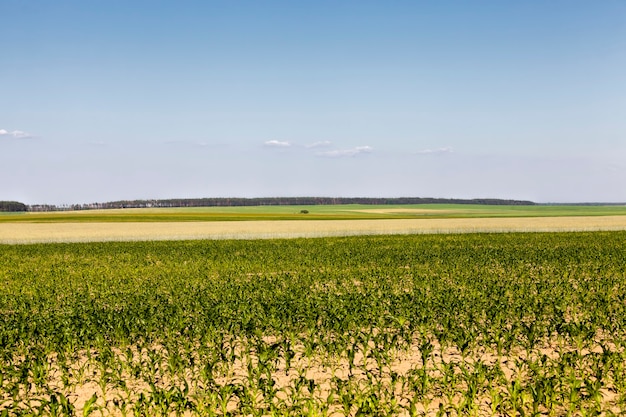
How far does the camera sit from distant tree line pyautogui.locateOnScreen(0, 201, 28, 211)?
17138cm

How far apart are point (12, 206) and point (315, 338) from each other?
19363 cm

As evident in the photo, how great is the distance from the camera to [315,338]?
13.1m

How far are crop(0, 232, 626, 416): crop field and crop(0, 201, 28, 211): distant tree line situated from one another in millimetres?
169169

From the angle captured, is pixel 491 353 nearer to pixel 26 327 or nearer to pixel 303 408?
pixel 303 408

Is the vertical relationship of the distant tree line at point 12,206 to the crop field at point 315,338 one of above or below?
above

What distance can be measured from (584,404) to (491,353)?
3.30 metres

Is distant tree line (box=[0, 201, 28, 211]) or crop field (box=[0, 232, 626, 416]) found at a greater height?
distant tree line (box=[0, 201, 28, 211])

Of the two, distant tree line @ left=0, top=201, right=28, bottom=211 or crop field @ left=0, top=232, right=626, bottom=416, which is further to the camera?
distant tree line @ left=0, top=201, right=28, bottom=211

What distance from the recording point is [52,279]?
2425cm

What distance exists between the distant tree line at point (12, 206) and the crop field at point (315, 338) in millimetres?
169169

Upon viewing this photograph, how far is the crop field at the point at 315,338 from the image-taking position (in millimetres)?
8617

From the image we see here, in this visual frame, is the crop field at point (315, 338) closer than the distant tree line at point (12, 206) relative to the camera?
Yes

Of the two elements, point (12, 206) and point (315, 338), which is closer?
point (315, 338)

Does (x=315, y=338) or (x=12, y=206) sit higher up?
(x=12, y=206)
